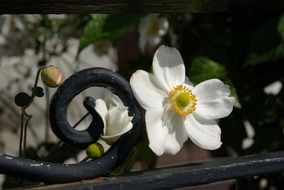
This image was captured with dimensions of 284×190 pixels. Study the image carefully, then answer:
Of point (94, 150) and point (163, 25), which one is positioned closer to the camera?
point (94, 150)

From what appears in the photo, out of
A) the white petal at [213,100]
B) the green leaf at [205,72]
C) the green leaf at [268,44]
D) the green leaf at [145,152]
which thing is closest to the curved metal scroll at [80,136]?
the white petal at [213,100]

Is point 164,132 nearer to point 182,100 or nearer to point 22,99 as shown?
point 182,100

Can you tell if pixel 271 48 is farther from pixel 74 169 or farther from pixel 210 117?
pixel 74 169

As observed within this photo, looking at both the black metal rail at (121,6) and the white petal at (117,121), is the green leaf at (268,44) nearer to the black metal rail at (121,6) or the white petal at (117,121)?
the black metal rail at (121,6)

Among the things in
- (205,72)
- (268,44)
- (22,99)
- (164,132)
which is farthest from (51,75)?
(268,44)

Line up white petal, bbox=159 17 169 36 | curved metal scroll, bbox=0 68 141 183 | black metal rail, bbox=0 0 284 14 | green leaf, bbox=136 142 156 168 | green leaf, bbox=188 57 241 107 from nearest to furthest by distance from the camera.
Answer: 1. curved metal scroll, bbox=0 68 141 183
2. black metal rail, bbox=0 0 284 14
3. green leaf, bbox=188 57 241 107
4. green leaf, bbox=136 142 156 168
5. white petal, bbox=159 17 169 36

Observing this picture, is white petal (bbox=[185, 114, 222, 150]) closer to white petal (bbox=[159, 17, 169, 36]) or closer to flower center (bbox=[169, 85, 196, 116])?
flower center (bbox=[169, 85, 196, 116])

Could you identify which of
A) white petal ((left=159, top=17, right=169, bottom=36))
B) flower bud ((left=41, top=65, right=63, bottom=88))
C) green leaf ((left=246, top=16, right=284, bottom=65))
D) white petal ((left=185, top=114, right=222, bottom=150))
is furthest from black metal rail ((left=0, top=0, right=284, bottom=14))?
white petal ((left=159, top=17, right=169, bottom=36))

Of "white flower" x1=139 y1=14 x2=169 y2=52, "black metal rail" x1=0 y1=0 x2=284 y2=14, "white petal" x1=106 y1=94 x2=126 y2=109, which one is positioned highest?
"black metal rail" x1=0 y1=0 x2=284 y2=14
